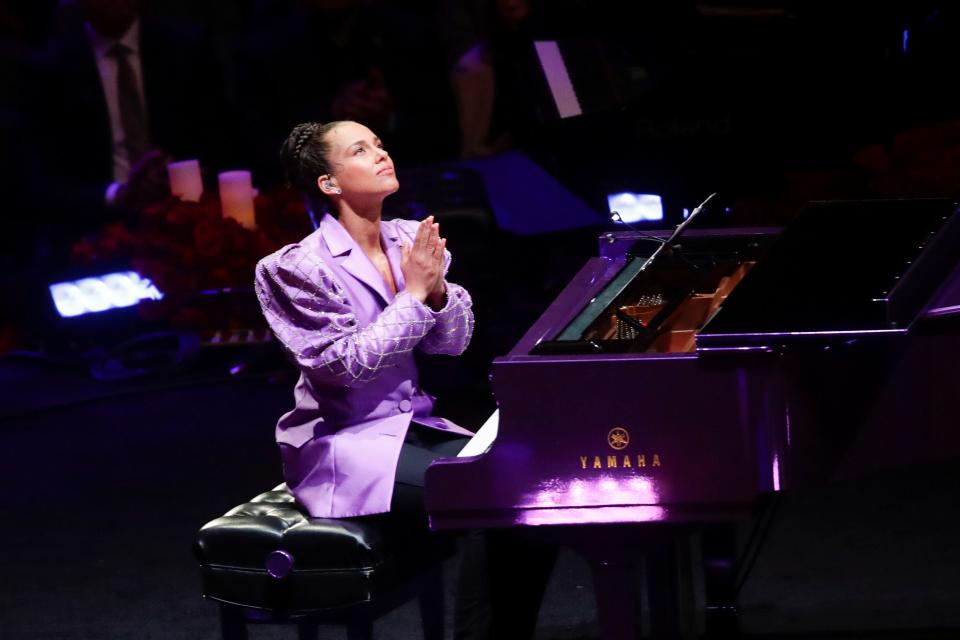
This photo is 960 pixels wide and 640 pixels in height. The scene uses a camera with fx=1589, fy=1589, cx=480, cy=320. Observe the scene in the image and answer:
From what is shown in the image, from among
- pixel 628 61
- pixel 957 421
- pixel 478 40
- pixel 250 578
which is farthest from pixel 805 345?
pixel 478 40

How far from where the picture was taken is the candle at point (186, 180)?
5863 mm

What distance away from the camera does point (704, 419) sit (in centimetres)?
235

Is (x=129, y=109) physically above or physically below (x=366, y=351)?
above

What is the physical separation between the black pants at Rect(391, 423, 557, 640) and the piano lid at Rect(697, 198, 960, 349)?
619 mm

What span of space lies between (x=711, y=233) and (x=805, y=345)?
37.3 inches

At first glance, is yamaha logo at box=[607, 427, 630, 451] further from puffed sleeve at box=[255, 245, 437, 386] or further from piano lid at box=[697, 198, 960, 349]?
puffed sleeve at box=[255, 245, 437, 386]

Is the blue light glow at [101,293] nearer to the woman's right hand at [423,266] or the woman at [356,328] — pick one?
the woman at [356,328]

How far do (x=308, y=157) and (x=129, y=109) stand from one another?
11.4 feet

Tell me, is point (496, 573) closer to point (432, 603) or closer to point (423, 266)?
point (432, 603)

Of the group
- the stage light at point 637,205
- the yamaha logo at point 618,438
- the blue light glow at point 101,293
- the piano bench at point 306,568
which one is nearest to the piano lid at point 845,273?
the yamaha logo at point 618,438

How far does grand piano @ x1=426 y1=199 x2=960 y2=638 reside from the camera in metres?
2.33

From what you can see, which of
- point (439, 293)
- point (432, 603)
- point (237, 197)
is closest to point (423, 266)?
point (439, 293)

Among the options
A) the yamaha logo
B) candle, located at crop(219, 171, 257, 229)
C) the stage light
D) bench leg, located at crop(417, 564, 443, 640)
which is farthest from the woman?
candle, located at crop(219, 171, 257, 229)

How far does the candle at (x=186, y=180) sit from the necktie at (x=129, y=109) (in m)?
0.45
